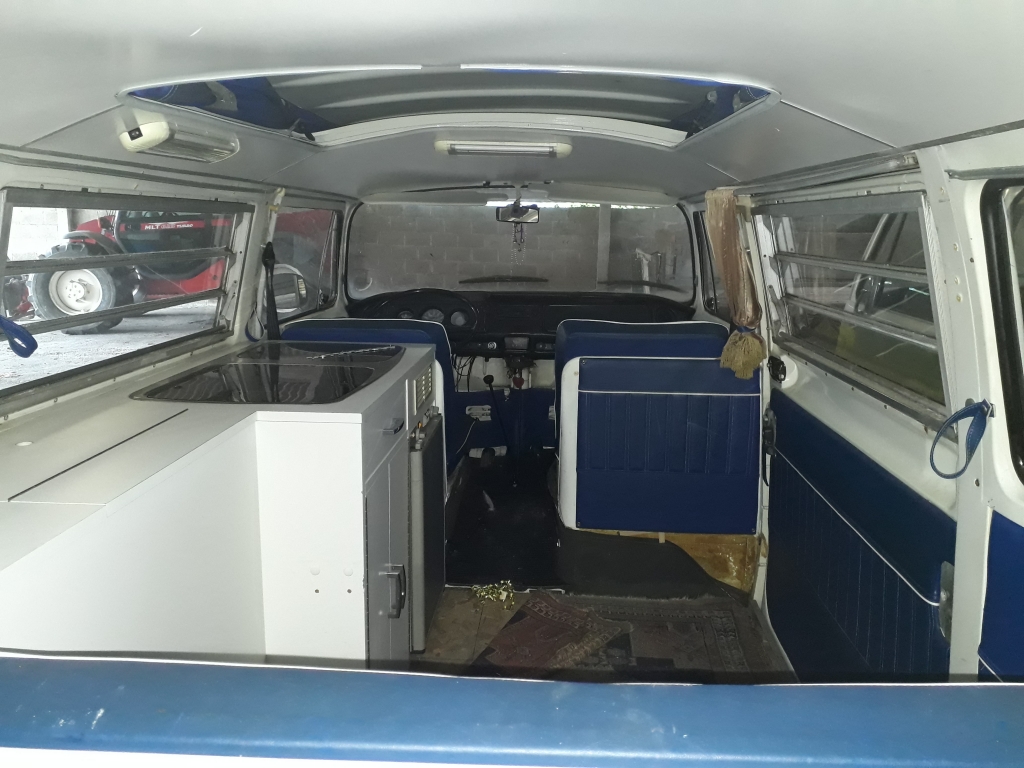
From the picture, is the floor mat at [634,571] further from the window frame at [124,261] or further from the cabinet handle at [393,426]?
the window frame at [124,261]

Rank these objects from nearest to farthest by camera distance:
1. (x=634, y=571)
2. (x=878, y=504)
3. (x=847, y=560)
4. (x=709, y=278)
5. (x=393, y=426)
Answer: (x=878, y=504)
(x=847, y=560)
(x=393, y=426)
(x=634, y=571)
(x=709, y=278)

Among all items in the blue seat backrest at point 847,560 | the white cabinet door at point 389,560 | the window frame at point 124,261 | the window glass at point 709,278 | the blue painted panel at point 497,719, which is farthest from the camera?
the window glass at point 709,278

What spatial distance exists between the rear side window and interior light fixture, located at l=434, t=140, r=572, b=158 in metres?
0.87

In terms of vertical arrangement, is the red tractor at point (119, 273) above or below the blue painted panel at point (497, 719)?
above

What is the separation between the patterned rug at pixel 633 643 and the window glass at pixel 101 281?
1769 mm

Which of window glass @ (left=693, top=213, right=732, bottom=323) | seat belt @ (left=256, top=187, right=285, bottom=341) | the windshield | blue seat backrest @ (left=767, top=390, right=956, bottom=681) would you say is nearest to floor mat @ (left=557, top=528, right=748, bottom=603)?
blue seat backrest @ (left=767, top=390, right=956, bottom=681)

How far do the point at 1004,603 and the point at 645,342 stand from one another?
6.45 feet

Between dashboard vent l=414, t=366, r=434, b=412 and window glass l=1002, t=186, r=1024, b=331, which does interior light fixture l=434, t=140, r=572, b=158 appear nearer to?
dashboard vent l=414, t=366, r=434, b=412

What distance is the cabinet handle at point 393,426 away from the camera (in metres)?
2.27

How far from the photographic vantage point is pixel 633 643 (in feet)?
10.1

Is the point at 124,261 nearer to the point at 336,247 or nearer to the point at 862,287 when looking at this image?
the point at 862,287

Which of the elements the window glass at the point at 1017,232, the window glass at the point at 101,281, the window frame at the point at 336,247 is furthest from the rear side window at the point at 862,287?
the window frame at the point at 336,247

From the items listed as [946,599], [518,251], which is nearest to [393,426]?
[946,599]

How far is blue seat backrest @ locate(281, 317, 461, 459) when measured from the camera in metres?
3.27
